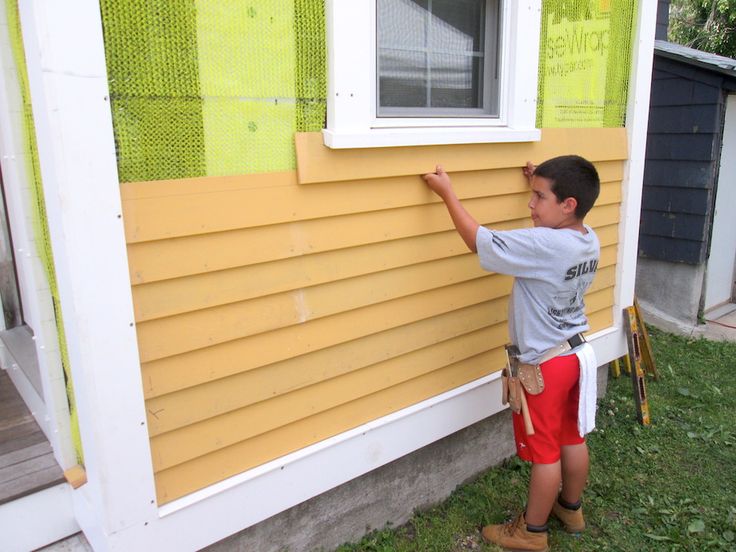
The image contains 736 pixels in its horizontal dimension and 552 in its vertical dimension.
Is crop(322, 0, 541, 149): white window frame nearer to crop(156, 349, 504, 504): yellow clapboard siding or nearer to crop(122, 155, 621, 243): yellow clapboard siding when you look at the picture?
crop(122, 155, 621, 243): yellow clapboard siding

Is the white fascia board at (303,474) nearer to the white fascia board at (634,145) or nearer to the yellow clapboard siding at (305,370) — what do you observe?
the yellow clapboard siding at (305,370)

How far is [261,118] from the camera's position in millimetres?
2188

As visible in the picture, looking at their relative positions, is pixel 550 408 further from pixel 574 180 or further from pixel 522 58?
pixel 522 58

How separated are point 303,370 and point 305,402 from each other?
5.5 inches

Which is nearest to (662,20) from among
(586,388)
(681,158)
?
(681,158)

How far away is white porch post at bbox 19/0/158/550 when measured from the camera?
1.71 meters

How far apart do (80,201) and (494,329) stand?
2.21 m

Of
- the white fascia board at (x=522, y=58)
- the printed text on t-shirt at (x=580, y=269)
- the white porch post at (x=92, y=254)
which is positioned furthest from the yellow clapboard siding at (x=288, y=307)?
the white fascia board at (x=522, y=58)

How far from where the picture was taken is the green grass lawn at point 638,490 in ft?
9.82

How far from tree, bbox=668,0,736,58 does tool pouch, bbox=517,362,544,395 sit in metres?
15.4

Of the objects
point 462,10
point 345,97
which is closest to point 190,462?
point 345,97

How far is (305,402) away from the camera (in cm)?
251

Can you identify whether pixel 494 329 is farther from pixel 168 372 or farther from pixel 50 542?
pixel 50 542

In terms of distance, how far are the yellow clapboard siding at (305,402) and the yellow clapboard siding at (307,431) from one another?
0.12 ft
